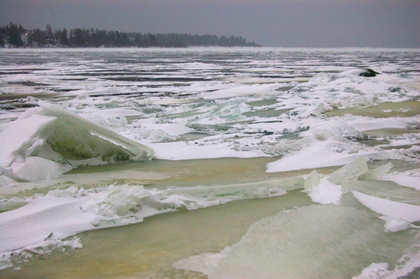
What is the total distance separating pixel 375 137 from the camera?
16.0ft

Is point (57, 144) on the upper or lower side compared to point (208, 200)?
upper

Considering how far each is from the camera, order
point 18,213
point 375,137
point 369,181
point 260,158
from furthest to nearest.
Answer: point 375,137, point 260,158, point 369,181, point 18,213

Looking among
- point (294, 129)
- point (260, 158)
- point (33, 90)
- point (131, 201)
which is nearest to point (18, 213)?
point (131, 201)

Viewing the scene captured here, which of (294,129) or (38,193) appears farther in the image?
(294,129)

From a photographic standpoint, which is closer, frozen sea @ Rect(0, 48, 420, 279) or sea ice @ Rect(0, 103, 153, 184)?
frozen sea @ Rect(0, 48, 420, 279)

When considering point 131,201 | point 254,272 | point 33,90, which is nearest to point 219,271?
point 254,272

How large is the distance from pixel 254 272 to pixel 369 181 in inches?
63.7

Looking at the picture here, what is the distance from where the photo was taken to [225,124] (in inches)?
241

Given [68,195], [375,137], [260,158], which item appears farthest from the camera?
[375,137]

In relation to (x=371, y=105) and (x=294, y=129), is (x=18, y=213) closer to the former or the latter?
(x=294, y=129)

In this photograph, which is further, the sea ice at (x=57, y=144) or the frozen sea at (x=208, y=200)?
the sea ice at (x=57, y=144)

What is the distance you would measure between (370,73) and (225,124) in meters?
8.97

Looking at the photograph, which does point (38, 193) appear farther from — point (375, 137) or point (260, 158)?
point (375, 137)

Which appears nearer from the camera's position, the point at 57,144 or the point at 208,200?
the point at 208,200
